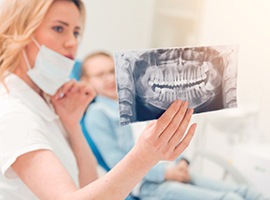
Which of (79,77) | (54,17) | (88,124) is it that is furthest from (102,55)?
(54,17)

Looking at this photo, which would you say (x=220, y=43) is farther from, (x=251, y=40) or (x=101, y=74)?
(x=101, y=74)

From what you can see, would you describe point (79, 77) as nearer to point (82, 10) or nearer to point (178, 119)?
point (82, 10)

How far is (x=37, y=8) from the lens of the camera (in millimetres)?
1047

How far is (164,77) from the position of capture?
768mm

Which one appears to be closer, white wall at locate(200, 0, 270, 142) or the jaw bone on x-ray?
the jaw bone on x-ray

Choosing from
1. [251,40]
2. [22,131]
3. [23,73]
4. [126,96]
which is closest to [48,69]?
[23,73]

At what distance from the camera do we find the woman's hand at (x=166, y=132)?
29.9 inches

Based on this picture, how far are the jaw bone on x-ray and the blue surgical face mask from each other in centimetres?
43

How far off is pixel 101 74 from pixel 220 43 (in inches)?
44.7

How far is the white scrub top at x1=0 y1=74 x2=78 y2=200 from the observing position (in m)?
0.89

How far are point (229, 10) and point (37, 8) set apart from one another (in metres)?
0.56

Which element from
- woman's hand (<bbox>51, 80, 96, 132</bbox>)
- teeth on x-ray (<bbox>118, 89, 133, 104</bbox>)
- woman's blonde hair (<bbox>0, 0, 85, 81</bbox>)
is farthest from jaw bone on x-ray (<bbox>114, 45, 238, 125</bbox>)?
woman's hand (<bbox>51, 80, 96, 132</bbox>)

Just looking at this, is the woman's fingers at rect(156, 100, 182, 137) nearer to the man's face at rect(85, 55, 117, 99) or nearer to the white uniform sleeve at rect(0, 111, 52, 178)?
the white uniform sleeve at rect(0, 111, 52, 178)

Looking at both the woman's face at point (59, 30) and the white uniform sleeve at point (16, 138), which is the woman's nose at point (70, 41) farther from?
the white uniform sleeve at point (16, 138)
